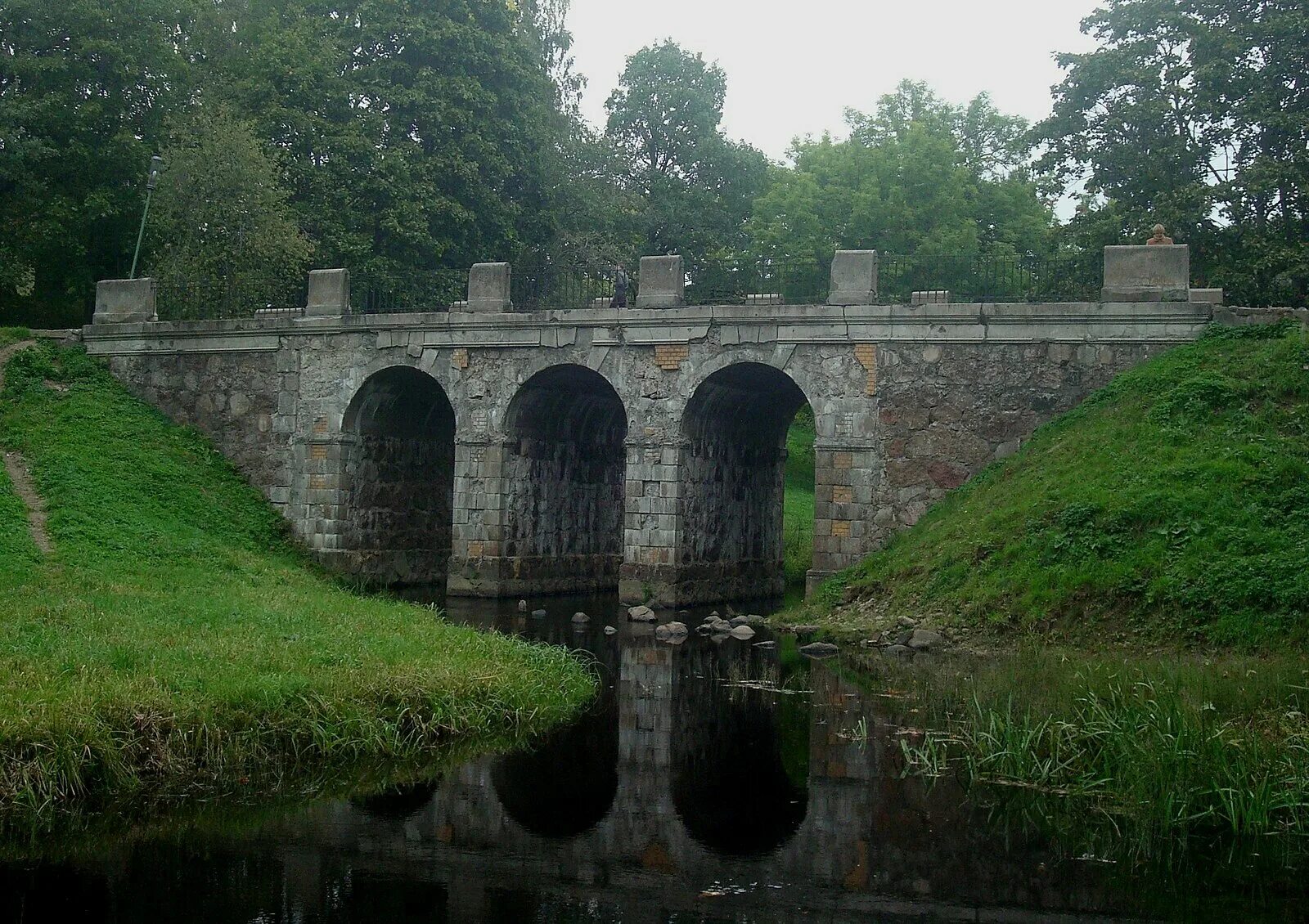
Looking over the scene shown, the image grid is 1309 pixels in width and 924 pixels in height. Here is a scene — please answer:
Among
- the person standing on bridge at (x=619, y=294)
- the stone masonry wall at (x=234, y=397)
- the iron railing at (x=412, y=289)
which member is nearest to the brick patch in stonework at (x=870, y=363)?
the person standing on bridge at (x=619, y=294)

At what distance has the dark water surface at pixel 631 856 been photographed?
784cm

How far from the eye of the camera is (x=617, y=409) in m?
28.6

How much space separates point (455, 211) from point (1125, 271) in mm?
18799

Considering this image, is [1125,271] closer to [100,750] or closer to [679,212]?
[100,750]

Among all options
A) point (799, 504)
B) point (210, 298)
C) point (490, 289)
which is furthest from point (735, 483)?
point (799, 504)

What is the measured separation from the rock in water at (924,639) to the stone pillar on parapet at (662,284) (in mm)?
8157

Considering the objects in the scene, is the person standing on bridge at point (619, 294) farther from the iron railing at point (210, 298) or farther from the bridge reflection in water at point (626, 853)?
the bridge reflection in water at point (626, 853)

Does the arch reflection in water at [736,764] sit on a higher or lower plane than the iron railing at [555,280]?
lower

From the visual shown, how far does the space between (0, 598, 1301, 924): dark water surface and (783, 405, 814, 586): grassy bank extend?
14.4 m

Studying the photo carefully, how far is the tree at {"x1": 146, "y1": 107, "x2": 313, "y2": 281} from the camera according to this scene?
29141 millimetres

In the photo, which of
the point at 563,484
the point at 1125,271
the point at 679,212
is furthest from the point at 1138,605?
the point at 679,212

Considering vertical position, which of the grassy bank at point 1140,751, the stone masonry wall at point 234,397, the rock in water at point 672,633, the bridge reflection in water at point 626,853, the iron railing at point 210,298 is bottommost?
the bridge reflection in water at point 626,853

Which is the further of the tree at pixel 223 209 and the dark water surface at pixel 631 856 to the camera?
the tree at pixel 223 209

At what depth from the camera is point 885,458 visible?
22328mm
